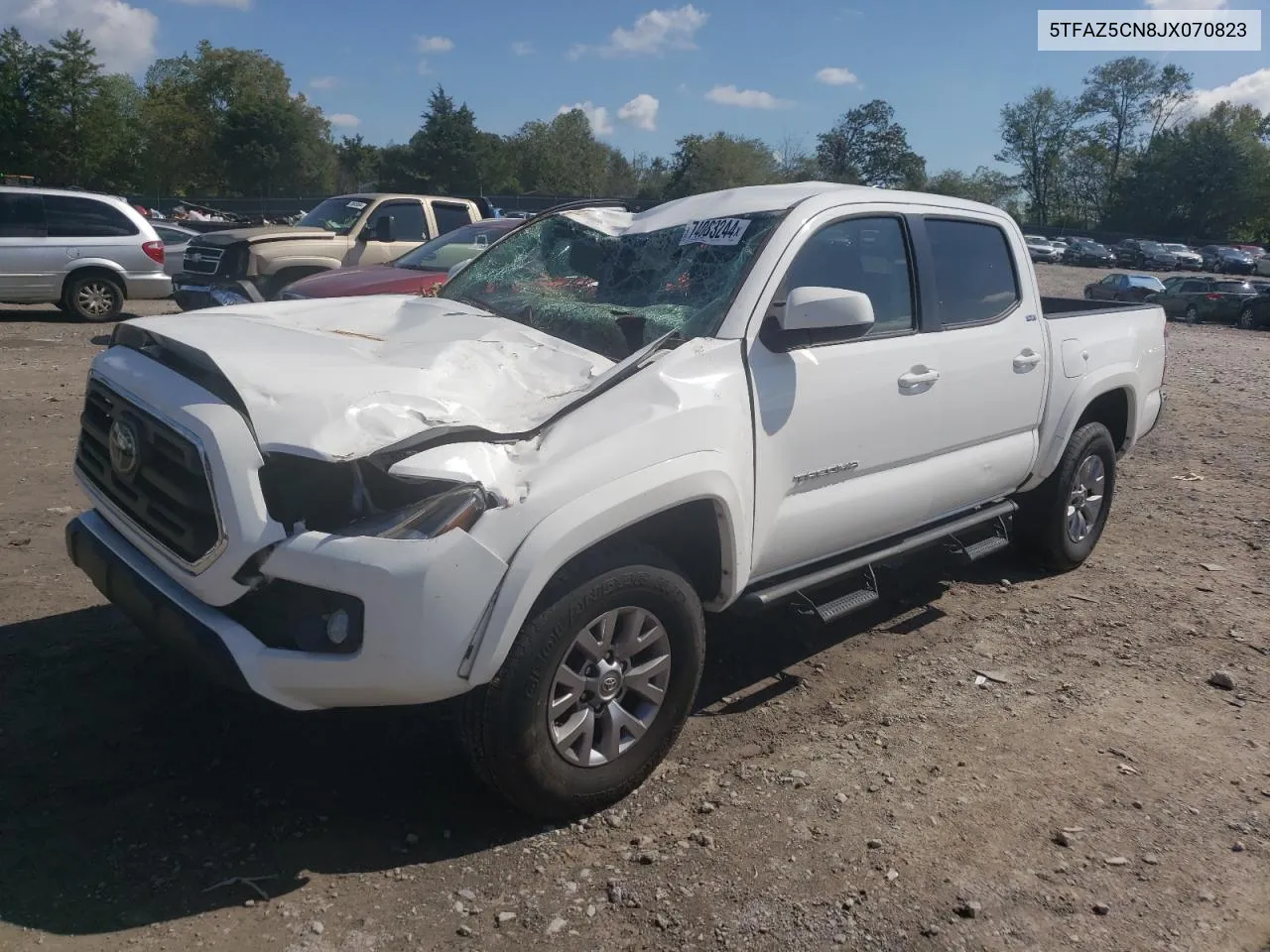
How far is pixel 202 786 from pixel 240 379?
4.41 ft

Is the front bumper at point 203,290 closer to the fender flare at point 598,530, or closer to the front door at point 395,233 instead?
the front door at point 395,233

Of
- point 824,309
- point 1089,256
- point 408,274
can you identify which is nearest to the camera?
point 824,309

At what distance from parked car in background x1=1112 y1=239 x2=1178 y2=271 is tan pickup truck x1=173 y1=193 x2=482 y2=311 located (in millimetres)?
52027

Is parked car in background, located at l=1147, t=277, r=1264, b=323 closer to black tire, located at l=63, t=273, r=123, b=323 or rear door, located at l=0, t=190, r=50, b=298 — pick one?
black tire, located at l=63, t=273, r=123, b=323

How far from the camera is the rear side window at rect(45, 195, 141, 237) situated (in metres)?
13.5

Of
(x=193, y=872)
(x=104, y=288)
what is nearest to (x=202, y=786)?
(x=193, y=872)

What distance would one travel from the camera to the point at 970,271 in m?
4.75

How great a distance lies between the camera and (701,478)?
3.22 m

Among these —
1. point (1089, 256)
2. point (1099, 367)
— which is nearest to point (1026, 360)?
point (1099, 367)

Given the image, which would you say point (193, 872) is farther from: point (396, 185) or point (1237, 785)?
point (396, 185)

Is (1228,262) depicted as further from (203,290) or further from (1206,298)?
(203,290)

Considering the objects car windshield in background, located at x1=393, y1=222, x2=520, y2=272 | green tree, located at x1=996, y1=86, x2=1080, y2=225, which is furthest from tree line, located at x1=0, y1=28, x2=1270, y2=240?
car windshield in background, located at x1=393, y1=222, x2=520, y2=272

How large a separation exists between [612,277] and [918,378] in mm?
1317

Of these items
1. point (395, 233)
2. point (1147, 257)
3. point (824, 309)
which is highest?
point (1147, 257)
